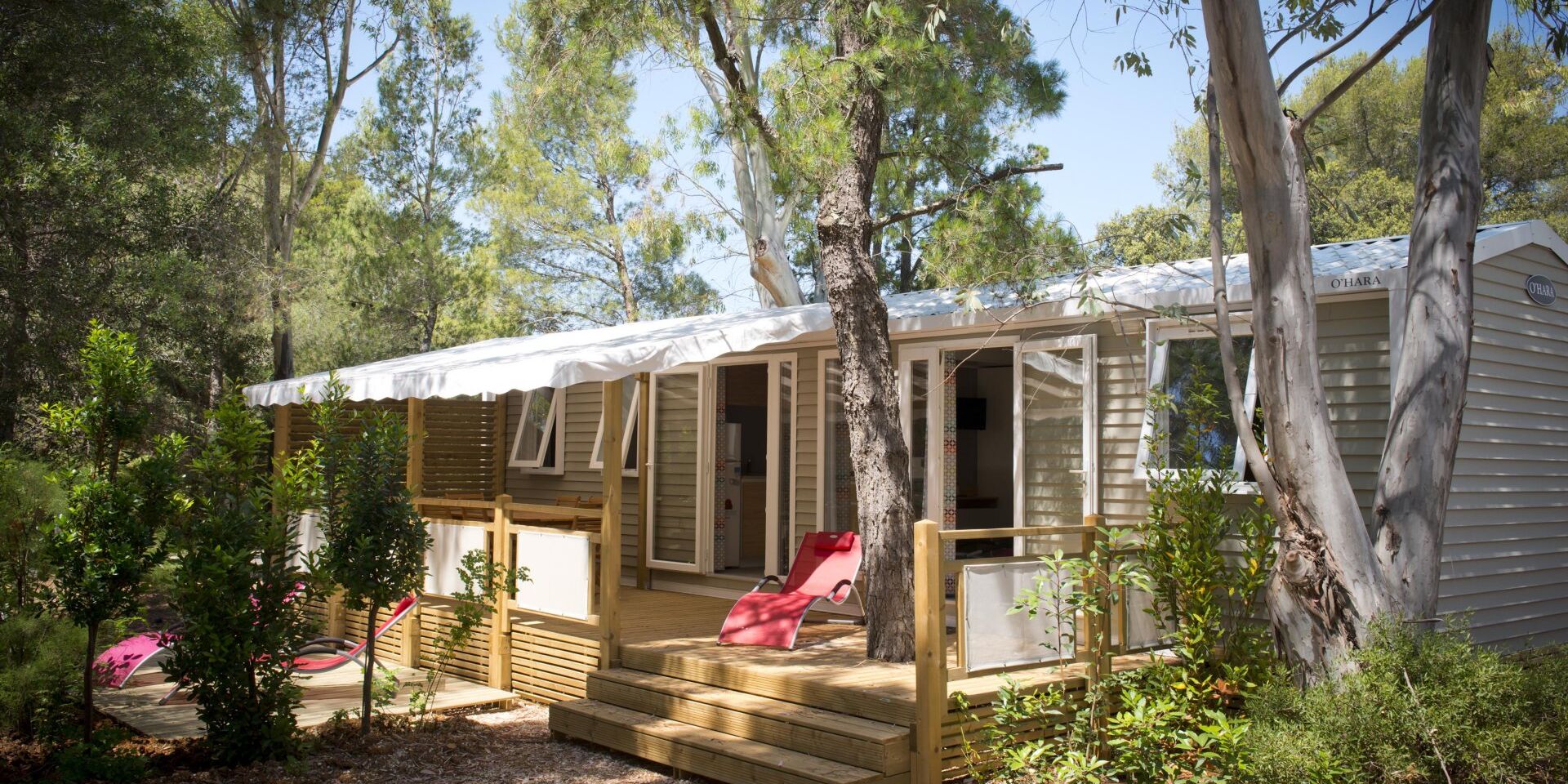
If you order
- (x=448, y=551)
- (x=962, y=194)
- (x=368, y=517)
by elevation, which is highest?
(x=962, y=194)

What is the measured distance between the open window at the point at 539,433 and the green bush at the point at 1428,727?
8.04 metres

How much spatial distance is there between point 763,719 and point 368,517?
7.88ft

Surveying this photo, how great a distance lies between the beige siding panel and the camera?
6539 mm

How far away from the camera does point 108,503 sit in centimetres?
550

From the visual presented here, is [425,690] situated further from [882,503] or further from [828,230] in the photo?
[828,230]

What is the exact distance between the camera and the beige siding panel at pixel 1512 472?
654 centimetres

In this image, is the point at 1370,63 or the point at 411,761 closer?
the point at 411,761

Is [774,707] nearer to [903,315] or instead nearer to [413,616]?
[903,315]

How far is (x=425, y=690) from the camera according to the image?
7.57 m

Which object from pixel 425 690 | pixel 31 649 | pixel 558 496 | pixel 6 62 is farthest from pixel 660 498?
pixel 6 62

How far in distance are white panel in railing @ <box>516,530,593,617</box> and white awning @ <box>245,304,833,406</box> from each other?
1008 millimetres

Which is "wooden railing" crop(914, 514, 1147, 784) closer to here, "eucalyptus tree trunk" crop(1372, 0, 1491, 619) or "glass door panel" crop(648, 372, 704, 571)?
"eucalyptus tree trunk" crop(1372, 0, 1491, 619)

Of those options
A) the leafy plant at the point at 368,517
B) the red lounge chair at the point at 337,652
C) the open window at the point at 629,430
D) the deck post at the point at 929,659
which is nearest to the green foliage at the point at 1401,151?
the open window at the point at 629,430

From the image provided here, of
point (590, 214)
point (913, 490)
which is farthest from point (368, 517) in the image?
point (590, 214)
